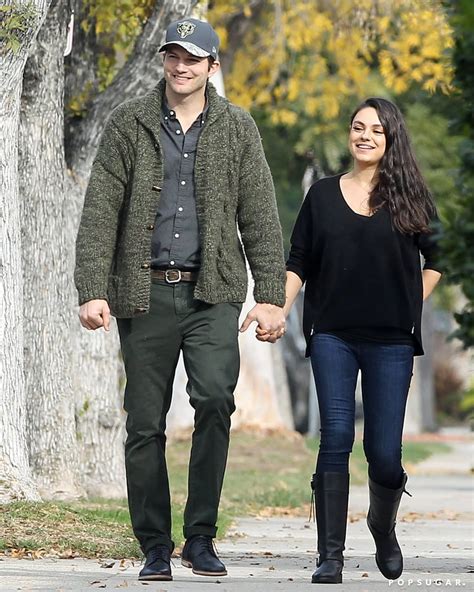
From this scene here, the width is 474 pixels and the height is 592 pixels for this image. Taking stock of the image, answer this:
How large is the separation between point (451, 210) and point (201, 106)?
1535 mm

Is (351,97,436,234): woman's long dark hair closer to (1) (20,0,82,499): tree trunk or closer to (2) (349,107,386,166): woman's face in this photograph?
(2) (349,107,386,166): woman's face

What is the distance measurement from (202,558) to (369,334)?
3.64ft

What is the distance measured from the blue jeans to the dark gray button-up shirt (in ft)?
2.11

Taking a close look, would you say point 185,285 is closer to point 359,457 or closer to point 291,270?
point 291,270

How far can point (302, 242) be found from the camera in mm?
6910

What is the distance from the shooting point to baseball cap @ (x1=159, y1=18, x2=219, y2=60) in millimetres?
6590

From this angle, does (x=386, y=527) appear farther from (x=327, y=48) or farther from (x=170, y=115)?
(x=327, y=48)

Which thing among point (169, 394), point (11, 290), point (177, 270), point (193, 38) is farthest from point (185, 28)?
point (11, 290)

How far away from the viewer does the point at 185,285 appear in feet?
21.7

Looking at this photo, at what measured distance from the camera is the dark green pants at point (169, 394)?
21.7 ft

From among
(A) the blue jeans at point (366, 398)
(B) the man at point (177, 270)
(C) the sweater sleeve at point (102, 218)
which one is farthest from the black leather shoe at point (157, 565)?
(C) the sweater sleeve at point (102, 218)

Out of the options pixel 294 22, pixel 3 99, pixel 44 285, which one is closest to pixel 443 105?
pixel 294 22

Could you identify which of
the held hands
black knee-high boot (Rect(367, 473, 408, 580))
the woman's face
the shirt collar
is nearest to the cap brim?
the shirt collar

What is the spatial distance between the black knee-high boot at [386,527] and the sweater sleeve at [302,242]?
931mm
